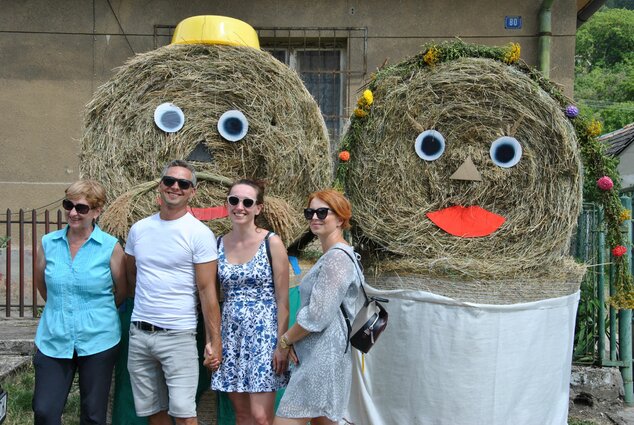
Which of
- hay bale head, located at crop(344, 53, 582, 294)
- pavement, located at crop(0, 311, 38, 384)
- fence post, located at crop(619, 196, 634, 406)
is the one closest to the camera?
hay bale head, located at crop(344, 53, 582, 294)

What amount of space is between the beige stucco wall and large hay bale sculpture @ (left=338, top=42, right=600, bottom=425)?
3601mm

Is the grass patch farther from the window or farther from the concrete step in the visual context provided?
the window

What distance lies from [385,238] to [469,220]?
50 cm

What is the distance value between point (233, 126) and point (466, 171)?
139 centimetres

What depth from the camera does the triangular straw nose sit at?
150 inches

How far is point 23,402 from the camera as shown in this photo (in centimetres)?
438

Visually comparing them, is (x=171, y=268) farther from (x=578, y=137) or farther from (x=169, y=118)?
(x=578, y=137)

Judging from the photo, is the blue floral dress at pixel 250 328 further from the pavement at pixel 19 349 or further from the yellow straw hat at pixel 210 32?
the pavement at pixel 19 349

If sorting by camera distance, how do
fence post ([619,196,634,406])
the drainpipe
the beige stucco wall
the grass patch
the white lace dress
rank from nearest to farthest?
the white lace dress < the grass patch < fence post ([619,196,634,406]) < the drainpipe < the beige stucco wall

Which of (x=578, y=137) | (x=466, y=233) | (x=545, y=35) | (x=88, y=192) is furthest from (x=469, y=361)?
(x=545, y=35)

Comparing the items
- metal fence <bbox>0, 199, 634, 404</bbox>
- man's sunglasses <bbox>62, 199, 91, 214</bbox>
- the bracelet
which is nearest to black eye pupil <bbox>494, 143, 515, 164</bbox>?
metal fence <bbox>0, 199, 634, 404</bbox>

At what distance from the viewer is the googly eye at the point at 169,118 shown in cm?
385

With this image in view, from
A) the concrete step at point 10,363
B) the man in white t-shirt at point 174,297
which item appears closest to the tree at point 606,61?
the concrete step at point 10,363

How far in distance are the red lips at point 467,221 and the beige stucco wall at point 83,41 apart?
3829 mm
